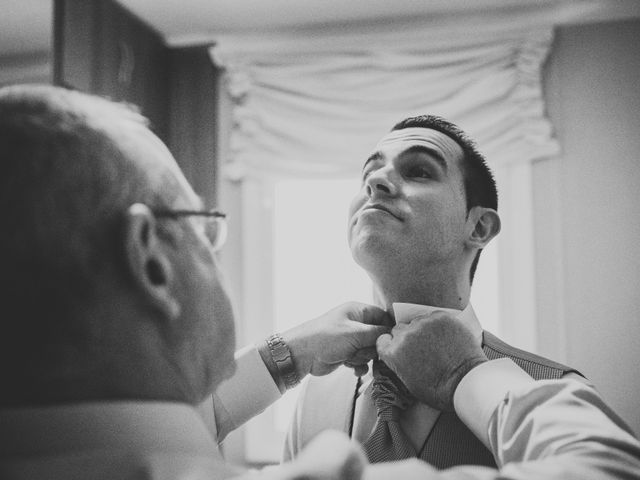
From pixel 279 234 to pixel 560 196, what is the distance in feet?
4.96

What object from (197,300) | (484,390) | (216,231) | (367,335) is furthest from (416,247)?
(197,300)

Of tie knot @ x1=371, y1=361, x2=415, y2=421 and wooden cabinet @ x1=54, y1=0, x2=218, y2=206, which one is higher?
wooden cabinet @ x1=54, y1=0, x2=218, y2=206

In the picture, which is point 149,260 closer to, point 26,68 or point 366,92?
point 26,68

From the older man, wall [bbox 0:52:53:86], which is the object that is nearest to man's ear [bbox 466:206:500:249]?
the older man

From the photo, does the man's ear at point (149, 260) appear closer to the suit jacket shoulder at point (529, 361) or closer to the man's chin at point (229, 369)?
the man's chin at point (229, 369)

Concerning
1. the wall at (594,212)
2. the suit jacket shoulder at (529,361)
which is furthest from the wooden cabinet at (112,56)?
the suit jacket shoulder at (529,361)

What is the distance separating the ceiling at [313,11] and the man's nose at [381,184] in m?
2.15

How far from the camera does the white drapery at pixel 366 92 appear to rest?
3.19 m

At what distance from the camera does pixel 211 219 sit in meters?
0.77

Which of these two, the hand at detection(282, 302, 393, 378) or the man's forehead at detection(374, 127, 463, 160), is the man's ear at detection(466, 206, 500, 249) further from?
the hand at detection(282, 302, 393, 378)

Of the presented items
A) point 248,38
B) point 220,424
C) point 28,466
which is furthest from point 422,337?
point 248,38

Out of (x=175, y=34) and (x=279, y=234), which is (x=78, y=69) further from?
(x=279, y=234)

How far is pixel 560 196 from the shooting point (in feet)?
10.5

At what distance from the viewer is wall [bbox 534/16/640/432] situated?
3072 mm
